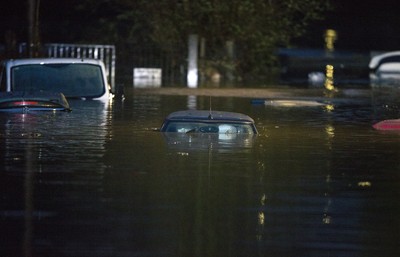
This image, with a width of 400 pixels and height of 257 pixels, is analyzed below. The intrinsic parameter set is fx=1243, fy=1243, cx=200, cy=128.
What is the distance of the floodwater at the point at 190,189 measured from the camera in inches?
377

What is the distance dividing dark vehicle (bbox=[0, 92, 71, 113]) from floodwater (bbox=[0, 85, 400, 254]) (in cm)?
19

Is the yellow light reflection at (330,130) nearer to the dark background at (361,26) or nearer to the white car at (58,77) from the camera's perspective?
the white car at (58,77)

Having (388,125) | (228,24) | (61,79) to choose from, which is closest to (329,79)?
(228,24)

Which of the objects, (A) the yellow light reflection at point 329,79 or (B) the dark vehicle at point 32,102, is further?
(A) the yellow light reflection at point 329,79

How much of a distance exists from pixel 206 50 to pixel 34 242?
2962cm

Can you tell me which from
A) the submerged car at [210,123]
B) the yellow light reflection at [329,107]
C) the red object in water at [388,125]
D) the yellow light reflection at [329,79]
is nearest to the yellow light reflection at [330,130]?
the red object in water at [388,125]

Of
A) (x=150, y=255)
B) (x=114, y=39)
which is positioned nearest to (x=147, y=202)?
(x=150, y=255)

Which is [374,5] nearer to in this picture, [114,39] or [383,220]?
[114,39]

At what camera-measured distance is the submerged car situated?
56.0 ft

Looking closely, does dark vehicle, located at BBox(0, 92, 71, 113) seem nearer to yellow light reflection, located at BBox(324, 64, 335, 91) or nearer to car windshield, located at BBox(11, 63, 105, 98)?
car windshield, located at BBox(11, 63, 105, 98)

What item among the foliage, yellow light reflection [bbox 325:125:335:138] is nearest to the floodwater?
yellow light reflection [bbox 325:125:335:138]

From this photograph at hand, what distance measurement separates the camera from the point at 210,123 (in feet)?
55.9

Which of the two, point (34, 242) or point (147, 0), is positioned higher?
point (147, 0)

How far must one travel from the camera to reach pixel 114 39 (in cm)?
4134
